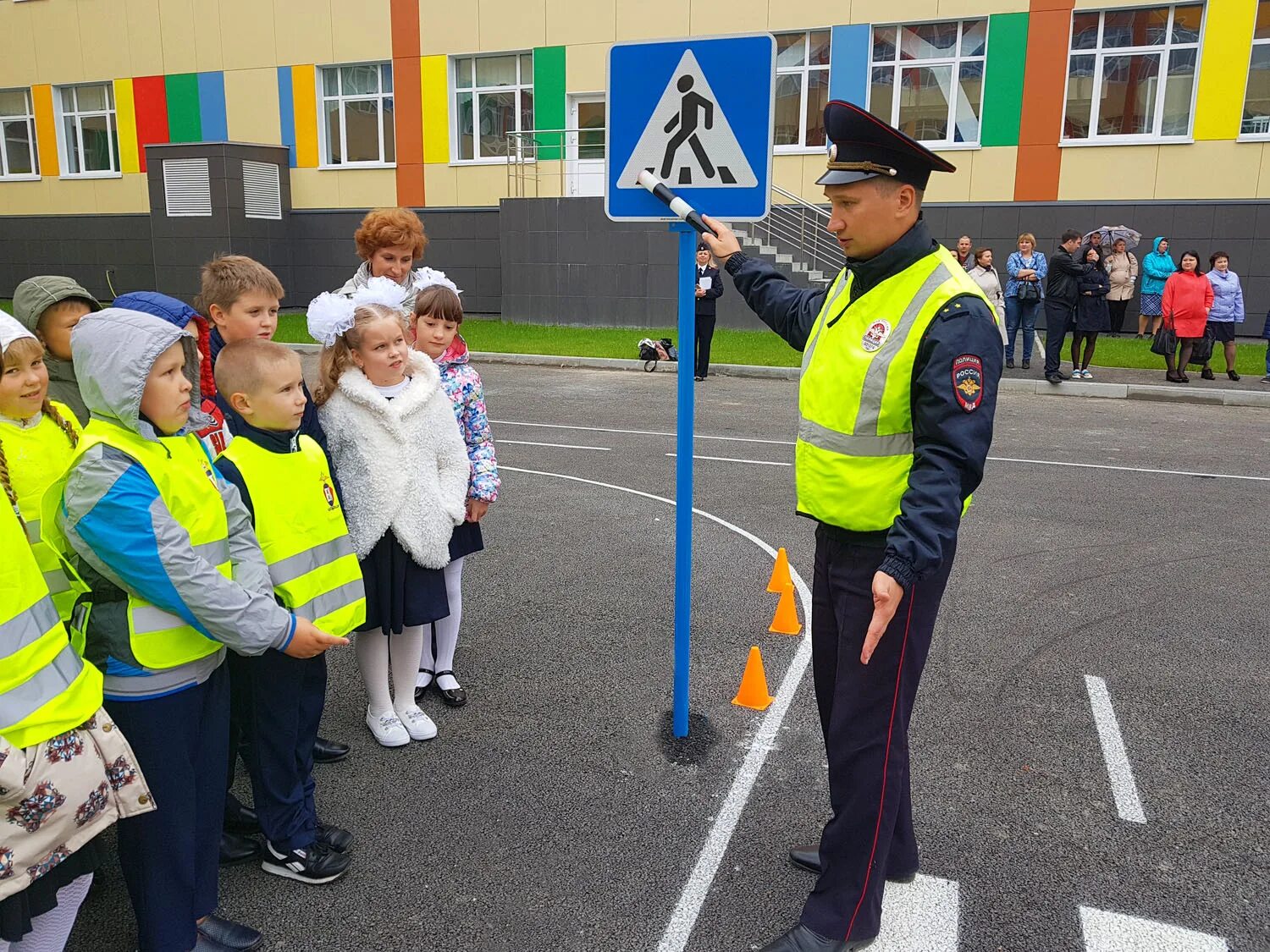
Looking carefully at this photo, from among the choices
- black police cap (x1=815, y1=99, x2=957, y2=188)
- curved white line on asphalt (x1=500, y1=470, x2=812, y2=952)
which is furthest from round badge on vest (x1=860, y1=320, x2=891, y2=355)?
curved white line on asphalt (x1=500, y1=470, x2=812, y2=952)

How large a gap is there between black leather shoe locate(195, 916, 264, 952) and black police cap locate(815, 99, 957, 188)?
107 inches

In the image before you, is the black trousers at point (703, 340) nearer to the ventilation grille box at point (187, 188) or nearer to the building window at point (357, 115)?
the building window at point (357, 115)

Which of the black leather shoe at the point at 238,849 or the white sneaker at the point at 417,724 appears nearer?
the black leather shoe at the point at 238,849

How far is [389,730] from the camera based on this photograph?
13.6 feet

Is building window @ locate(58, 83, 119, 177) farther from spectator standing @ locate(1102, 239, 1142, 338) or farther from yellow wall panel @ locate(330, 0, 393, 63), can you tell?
spectator standing @ locate(1102, 239, 1142, 338)

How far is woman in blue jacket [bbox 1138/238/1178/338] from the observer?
17.9 meters

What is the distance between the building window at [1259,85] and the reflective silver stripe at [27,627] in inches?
860

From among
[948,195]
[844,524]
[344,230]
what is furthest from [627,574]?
[344,230]

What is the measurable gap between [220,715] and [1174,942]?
285 centimetres

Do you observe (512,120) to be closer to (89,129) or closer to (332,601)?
(89,129)

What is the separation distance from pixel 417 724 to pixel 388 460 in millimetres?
1157

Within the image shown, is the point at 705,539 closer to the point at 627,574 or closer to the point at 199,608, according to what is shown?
the point at 627,574

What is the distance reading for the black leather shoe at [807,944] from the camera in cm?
287

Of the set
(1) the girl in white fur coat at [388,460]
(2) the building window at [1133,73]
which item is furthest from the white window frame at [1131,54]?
(1) the girl in white fur coat at [388,460]
